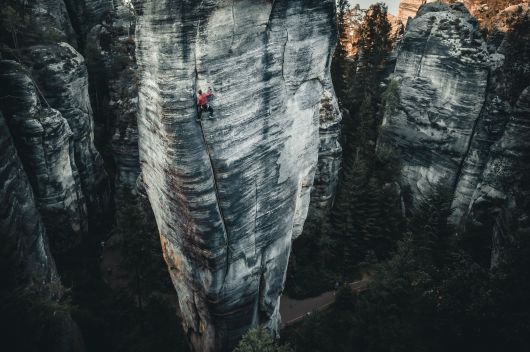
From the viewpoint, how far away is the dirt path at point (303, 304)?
28.6 metres

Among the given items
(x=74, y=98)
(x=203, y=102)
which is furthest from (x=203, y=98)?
(x=74, y=98)

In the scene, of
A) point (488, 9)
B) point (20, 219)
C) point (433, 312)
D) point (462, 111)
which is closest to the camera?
point (433, 312)

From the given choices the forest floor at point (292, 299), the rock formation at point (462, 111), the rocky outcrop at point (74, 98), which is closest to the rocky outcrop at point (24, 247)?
the forest floor at point (292, 299)

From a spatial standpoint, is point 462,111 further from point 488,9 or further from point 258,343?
point 258,343

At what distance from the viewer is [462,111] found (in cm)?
3200

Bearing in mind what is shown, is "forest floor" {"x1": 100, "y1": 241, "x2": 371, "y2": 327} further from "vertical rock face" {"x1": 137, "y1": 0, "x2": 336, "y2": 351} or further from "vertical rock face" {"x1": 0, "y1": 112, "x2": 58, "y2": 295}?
"vertical rock face" {"x1": 0, "y1": 112, "x2": 58, "y2": 295}

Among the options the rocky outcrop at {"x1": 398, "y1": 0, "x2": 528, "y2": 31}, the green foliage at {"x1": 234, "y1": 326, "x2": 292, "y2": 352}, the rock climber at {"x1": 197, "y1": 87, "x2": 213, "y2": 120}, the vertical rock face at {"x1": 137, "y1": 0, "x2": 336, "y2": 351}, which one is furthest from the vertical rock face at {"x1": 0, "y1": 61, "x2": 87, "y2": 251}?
the rocky outcrop at {"x1": 398, "y1": 0, "x2": 528, "y2": 31}

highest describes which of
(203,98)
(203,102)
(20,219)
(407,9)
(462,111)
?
(407,9)

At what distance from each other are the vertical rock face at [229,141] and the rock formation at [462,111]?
15.9 m

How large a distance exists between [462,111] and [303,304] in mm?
20262

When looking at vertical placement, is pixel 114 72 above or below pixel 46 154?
above

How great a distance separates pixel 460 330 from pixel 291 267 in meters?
17.3

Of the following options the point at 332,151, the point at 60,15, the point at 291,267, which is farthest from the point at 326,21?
the point at 60,15

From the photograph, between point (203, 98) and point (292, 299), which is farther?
point (292, 299)
